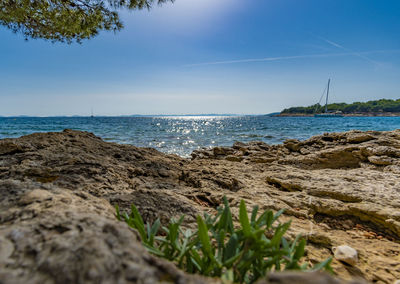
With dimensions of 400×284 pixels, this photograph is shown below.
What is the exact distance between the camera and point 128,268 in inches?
24.7

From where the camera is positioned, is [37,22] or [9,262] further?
[37,22]

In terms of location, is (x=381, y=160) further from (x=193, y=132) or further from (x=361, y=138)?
(x=193, y=132)

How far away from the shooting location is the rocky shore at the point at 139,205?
659 mm

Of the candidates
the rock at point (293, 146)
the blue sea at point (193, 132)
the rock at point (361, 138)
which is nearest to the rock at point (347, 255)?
the rock at point (361, 138)

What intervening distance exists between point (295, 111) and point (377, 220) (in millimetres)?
104491

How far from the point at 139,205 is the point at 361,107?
106 meters

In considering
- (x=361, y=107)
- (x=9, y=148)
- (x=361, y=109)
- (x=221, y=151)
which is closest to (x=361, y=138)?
(x=221, y=151)

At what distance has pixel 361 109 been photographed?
3255 inches

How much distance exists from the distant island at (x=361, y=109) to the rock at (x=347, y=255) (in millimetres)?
93750

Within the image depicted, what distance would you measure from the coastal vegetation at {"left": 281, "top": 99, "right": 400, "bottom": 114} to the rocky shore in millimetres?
92271

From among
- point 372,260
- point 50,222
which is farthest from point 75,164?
point 372,260

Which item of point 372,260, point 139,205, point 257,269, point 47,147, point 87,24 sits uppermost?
point 87,24

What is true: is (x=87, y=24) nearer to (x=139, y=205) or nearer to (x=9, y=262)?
(x=139, y=205)

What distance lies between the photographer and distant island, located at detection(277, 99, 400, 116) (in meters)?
75.9
